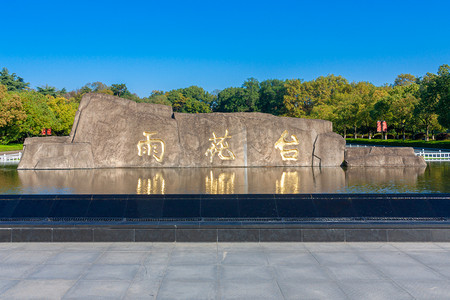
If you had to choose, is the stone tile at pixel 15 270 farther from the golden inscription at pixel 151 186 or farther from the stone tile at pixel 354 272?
the golden inscription at pixel 151 186

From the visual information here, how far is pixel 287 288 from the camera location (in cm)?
302

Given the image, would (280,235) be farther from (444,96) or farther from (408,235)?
(444,96)

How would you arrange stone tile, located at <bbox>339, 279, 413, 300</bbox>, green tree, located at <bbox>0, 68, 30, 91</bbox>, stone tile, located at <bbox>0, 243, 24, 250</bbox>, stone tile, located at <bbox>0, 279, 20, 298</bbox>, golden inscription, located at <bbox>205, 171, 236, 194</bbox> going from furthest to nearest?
green tree, located at <bbox>0, 68, 30, 91</bbox>, golden inscription, located at <bbox>205, 171, 236, 194</bbox>, stone tile, located at <bbox>0, 243, 24, 250</bbox>, stone tile, located at <bbox>0, 279, 20, 298</bbox>, stone tile, located at <bbox>339, 279, 413, 300</bbox>

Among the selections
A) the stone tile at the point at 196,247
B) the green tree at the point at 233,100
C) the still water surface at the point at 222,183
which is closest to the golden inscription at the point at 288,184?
the still water surface at the point at 222,183

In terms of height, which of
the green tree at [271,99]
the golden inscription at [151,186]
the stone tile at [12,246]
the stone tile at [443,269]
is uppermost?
the green tree at [271,99]

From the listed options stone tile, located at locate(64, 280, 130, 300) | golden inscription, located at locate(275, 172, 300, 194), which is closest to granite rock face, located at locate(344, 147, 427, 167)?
golden inscription, located at locate(275, 172, 300, 194)

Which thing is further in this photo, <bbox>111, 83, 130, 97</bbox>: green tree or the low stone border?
<bbox>111, 83, 130, 97</bbox>: green tree

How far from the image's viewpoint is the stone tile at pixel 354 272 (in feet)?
10.7

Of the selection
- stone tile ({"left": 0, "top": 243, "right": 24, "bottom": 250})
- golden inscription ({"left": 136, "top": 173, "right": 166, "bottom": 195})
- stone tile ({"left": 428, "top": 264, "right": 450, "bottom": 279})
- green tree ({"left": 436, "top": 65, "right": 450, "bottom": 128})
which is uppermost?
green tree ({"left": 436, "top": 65, "right": 450, "bottom": 128})

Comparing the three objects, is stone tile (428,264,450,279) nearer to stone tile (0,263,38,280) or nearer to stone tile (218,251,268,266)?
stone tile (218,251,268,266)

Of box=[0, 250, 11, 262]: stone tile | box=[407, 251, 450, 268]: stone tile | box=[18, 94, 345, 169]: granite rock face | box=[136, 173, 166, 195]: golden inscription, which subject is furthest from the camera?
box=[18, 94, 345, 169]: granite rock face

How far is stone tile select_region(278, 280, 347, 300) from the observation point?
2.86 meters

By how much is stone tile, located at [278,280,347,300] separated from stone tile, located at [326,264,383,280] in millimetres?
237

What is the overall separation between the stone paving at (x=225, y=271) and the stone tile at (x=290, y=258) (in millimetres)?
10
